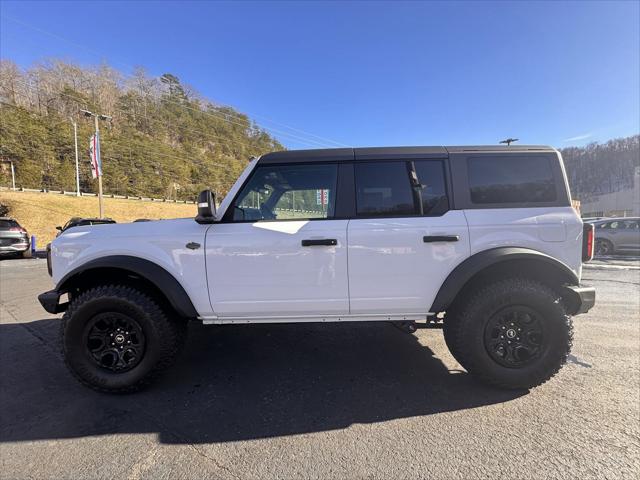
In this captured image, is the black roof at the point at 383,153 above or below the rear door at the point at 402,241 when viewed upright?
above

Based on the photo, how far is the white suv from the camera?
269cm

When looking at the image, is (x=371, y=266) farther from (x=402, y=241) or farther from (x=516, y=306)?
(x=516, y=306)

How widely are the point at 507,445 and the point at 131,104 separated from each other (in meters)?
77.0

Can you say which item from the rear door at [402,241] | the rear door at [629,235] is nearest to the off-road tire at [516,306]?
the rear door at [402,241]

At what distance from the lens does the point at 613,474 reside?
187cm

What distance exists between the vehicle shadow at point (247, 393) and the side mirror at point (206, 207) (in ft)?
4.69

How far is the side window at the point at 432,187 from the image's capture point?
110 inches

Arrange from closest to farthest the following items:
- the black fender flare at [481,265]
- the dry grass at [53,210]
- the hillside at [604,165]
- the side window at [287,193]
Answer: the black fender flare at [481,265] → the side window at [287,193] → the dry grass at [53,210] → the hillside at [604,165]

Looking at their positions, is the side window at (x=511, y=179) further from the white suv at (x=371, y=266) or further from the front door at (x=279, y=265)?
the front door at (x=279, y=265)

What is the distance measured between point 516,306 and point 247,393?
7.53 feet

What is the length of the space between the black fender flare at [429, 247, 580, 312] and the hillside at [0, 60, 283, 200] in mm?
49229

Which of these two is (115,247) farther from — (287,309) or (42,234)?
(42,234)

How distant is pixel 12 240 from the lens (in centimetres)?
1247

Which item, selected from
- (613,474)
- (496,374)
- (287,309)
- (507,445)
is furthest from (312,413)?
(613,474)
